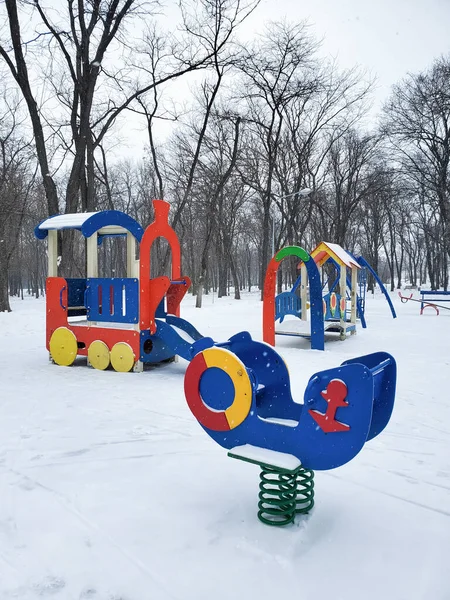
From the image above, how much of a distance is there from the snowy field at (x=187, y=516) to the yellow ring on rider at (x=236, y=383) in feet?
2.06

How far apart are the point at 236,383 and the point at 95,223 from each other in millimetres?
5603

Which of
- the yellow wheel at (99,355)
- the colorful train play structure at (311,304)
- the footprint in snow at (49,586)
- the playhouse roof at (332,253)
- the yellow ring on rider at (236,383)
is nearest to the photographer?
the footprint in snow at (49,586)

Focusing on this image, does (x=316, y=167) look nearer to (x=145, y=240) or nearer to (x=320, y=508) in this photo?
(x=145, y=240)

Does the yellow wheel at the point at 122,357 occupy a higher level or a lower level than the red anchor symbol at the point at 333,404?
lower

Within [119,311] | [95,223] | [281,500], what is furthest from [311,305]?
[281,500]

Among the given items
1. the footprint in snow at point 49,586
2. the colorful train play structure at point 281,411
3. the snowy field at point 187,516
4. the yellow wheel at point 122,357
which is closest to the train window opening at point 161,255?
the yellow wheel at point 122,357

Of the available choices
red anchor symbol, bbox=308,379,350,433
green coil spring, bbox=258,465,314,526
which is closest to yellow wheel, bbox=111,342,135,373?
green coil spring, bbox=258,465,314,526

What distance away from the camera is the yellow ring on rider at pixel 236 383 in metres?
3.06

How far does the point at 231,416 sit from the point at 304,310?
1030 centimetres

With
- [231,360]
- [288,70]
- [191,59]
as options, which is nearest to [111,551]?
[231,360]

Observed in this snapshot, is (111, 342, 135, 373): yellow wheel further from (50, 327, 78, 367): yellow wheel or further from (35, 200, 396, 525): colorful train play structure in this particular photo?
(35, 200, 396, 525): colorful train play structure

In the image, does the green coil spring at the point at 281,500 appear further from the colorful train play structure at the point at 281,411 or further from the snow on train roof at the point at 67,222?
the snow on train roof at the point at 67,222

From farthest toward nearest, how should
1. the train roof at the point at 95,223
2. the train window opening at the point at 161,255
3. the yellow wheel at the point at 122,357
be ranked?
the train window opening at the point at 161,255 → the train roof at the point at 95,223 → the yellow wheel at the point at 122,357

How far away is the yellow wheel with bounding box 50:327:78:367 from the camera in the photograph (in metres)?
8.11
